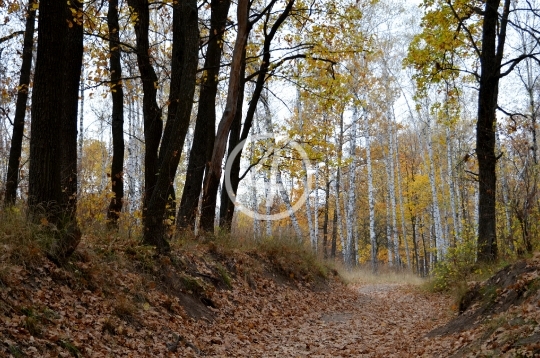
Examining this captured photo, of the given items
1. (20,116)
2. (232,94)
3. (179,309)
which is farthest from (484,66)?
(20,116)

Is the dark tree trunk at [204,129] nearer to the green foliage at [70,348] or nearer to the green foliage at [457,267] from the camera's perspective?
the green foliage at [70,348]

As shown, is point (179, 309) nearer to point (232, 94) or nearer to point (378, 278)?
point (232, 94)

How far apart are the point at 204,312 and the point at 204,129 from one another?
5269 mm

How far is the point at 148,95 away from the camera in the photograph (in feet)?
34.1

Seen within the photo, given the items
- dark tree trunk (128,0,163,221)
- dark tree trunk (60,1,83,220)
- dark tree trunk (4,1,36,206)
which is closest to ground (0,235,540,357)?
dark tree trunk (128,0,163,221)

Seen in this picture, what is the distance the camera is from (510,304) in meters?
6.29

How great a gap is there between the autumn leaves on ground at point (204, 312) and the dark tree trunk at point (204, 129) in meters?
0.99

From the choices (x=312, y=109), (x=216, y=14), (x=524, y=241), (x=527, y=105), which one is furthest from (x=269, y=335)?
(x=527, y=105)

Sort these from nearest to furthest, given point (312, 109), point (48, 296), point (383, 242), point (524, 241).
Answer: point (48, 296)
point (524, 241)
point (312, 109)
point (383, 242)

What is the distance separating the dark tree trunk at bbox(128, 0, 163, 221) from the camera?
1014 cm

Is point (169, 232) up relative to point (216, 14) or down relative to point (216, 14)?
down

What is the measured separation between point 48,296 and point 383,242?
4442 cm

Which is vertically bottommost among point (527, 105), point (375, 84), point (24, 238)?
point (24, 238)

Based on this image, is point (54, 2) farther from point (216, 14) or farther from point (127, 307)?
point (216, 14)
